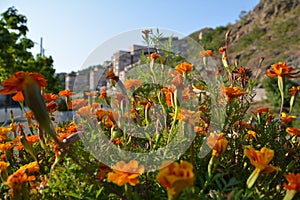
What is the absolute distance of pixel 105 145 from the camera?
2.85 ft

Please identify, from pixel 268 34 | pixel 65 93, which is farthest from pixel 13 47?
pixel 268 34

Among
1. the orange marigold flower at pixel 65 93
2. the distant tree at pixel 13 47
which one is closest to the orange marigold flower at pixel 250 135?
the orange marigold flower at pixel 65 93

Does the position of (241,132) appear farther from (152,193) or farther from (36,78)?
(36,78)

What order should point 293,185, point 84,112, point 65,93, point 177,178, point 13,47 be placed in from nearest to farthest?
1. point 177,178
2. point 293,185
3. point 84,112
4. point 65,93
5. point 13,47

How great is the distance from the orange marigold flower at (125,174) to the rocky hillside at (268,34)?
18.1 meters

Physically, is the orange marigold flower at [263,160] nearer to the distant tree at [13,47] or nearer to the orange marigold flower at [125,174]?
the orange marigold flower at [125,174]

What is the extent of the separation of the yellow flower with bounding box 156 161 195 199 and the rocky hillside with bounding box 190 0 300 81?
18.2 m

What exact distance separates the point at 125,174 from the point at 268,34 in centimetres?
2484

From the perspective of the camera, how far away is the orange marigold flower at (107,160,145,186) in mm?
595

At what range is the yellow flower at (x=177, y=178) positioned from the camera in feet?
1.60

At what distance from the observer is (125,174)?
621 mm

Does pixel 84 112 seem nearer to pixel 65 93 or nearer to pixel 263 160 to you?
pixel 65 93

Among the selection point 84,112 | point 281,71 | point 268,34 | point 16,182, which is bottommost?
point 16,182

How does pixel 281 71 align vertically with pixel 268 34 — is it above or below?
below
